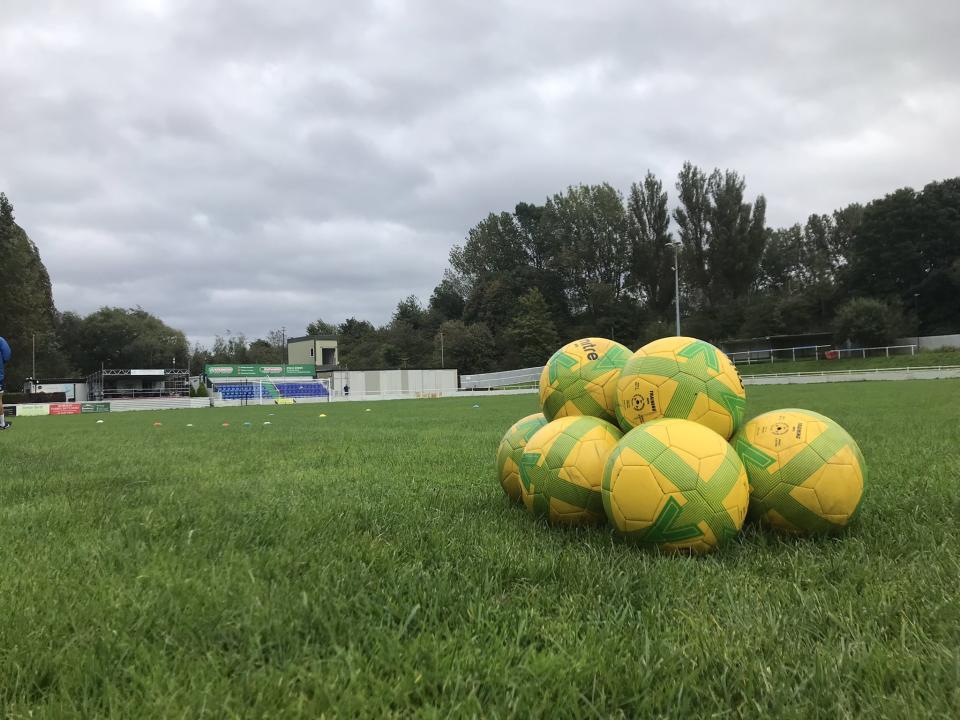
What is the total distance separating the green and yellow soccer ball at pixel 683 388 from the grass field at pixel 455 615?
0.73 meters

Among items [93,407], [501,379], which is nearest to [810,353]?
[501,379]

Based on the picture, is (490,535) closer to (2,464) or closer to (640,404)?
(640,404)

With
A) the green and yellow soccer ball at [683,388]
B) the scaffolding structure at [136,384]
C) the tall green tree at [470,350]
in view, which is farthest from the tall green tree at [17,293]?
the green and yellow soccer ball at [683,388]

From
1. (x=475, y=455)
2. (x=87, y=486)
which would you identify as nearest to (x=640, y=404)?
(x=475, y=455)

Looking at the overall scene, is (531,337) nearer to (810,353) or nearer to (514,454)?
(810,353)

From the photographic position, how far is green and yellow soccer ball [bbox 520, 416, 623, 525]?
A: 3809 millimetres

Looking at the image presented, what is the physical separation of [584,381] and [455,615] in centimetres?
244

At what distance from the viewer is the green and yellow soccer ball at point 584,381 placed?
4.54m

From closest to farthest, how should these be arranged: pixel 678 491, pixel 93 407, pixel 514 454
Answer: pixel 678 491, pixel 514 454, pixel 93 407

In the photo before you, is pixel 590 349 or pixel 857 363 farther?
pixel 857 363

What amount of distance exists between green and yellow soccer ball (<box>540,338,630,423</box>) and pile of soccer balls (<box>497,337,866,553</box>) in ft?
0.47

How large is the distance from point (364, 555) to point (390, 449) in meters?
5.58

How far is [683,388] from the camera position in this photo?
3820 millimetres

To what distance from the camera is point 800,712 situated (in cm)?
180
